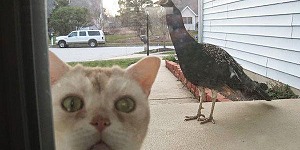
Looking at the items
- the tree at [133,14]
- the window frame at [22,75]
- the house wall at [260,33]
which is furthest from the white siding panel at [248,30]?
the window frame at [22,75]

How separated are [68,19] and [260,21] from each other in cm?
85

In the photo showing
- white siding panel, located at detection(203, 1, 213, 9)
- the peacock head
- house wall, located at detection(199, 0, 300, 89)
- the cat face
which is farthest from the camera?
house wall, located at detection(199, 0, 300, 89)

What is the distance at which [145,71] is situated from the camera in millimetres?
603

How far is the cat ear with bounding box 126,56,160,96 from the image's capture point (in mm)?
587

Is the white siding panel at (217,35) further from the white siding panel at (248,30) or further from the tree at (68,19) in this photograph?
the tree at (68,19)

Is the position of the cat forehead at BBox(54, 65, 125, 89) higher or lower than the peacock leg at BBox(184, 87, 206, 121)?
higher

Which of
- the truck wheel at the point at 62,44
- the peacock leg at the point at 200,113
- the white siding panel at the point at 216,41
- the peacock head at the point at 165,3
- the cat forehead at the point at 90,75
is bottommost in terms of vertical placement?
the peacock leg at the point at 200,113

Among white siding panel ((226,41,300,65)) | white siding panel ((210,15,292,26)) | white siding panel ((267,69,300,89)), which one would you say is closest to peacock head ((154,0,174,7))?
white siding panel ((210,15,292,26))

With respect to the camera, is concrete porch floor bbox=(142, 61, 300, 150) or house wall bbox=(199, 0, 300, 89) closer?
concrete porch floor bbox=(142, 61, 300, 150)

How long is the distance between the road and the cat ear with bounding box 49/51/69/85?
0.11ft

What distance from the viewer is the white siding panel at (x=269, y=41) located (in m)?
1.20

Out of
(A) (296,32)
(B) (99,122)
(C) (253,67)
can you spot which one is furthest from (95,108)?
(A) (296,32)

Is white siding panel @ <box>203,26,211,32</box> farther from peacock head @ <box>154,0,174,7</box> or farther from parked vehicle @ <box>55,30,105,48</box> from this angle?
parked vehicle @ <box>55,30,105,48</box>

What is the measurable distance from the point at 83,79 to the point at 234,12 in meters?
0.79
